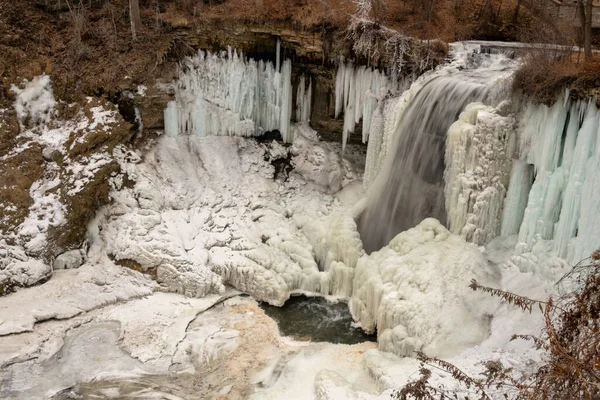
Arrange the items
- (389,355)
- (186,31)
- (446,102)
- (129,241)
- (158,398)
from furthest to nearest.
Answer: (186,31) → (129,241) → (446,102) → (389,355) → (158,398)

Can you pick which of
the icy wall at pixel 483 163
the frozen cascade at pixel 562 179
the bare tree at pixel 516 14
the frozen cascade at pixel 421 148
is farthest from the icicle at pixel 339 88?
the bare tree at pixel 516 14

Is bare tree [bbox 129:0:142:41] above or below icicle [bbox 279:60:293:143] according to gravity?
above

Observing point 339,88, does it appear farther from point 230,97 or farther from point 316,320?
point 316,320

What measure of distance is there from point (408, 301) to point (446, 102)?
4.31m

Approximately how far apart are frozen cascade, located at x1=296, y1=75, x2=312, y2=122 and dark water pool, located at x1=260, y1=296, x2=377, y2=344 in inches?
223

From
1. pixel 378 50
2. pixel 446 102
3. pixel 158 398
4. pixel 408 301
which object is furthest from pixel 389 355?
pixel 378 50

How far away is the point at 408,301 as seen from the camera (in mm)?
9727

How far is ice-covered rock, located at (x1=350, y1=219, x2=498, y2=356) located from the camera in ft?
29.4

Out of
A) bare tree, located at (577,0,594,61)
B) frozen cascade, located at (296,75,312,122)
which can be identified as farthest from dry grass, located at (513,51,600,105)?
frozen cascade, located at (296,75,312,122)

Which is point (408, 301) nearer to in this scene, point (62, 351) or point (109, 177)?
point (62, 351)

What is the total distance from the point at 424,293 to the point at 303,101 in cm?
733

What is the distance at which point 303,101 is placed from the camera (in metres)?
15.1

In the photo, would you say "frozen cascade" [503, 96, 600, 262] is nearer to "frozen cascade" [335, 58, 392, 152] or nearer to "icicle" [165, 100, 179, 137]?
"frozen cascade" [335, 58, 392, 152]

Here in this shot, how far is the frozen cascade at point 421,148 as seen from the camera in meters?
11.1
